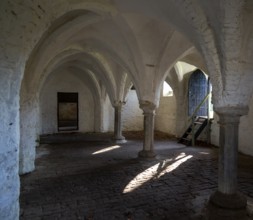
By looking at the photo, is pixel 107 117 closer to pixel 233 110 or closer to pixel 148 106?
pixel 148 106

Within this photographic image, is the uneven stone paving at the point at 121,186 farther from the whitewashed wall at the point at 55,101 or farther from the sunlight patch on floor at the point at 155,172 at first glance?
the whitewashed wall at the point at 55,101

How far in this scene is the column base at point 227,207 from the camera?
2.95 metres

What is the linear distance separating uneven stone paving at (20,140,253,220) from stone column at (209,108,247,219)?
13.8 inches

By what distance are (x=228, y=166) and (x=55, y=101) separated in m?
11.3

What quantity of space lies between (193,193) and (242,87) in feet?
6.88

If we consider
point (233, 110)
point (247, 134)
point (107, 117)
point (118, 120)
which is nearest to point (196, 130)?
point (247, 134)

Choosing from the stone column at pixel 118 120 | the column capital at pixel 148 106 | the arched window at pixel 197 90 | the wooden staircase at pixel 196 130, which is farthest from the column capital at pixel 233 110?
the arched window at pixel 197 90

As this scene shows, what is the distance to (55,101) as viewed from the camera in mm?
12875

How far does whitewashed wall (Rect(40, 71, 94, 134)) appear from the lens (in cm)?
1255

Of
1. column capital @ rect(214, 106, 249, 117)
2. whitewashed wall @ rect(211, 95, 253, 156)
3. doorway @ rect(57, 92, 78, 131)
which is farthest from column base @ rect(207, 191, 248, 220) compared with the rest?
doorway @ rect(57, 92, 78, 131)

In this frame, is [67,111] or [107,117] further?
[107,117]

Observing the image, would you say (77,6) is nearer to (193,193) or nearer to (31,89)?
(31,89)

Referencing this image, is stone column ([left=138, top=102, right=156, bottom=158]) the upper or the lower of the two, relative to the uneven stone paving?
upper

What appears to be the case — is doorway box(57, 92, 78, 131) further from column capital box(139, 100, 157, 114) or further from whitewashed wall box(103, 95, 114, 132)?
column capital box(139, 100, 157, 114)
